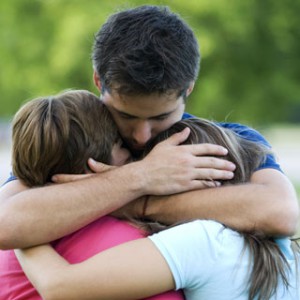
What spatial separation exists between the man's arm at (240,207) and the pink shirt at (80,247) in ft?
0.66

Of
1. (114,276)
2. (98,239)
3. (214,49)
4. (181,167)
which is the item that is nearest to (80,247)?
(98,239)

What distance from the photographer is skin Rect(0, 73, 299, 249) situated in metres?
2.95

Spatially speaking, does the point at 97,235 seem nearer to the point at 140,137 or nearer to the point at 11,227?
the point at 11,227

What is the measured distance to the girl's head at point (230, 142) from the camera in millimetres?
3158

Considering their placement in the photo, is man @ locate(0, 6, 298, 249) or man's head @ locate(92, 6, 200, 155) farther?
man's head @ locate(92, 6, 200, 155)

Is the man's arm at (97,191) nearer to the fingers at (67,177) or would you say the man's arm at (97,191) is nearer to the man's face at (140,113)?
the fingers at (67,177)

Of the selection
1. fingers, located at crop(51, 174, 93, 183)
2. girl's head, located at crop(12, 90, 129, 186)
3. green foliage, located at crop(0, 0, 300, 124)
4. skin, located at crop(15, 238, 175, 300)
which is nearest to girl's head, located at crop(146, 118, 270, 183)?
girl's head, located at crop(12, 90, 129, 186)

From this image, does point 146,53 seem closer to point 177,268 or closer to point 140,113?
point 140,113

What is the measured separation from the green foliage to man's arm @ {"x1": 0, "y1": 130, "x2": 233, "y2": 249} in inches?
437

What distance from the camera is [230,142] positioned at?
317 cm

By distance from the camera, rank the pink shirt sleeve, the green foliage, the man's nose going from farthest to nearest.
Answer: the green foliage
the man's nose
the pink shirt sleeve

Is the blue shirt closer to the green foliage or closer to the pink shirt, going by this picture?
the pink shirt

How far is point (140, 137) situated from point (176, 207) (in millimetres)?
592

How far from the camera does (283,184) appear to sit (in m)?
3.20
